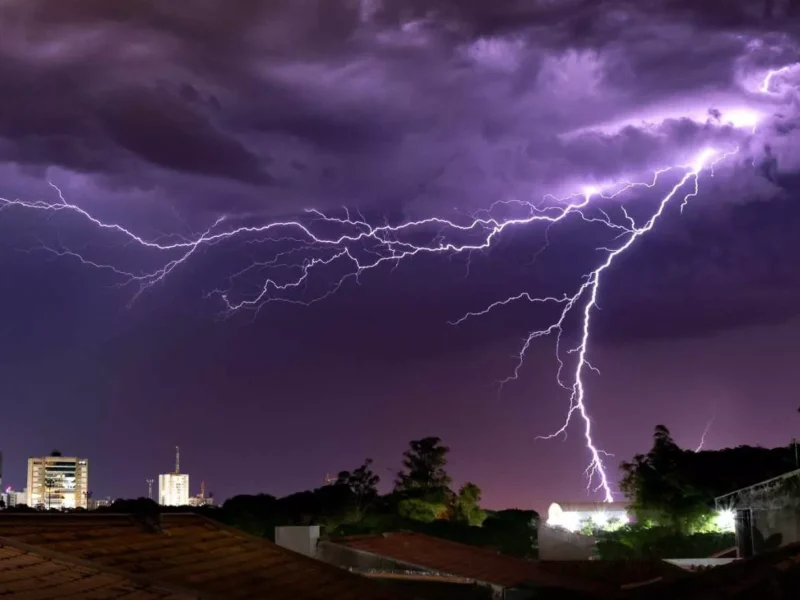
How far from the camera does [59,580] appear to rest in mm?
7250

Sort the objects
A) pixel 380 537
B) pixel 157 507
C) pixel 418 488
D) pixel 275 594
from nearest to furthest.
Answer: pixel 275 594 < pixel 157 507 < pixel 380 537 < pixel 418 488

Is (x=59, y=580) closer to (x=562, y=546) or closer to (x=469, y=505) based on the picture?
(x=562, y=546)

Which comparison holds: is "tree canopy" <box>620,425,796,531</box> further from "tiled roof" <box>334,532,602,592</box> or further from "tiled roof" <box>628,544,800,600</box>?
"tiled roof" <box>628,544,800,600</box>

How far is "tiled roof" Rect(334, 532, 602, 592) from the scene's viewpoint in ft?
57.2

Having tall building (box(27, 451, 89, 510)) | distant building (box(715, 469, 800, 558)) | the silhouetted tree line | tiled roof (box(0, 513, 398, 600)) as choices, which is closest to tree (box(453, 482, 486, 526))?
the silhouetted tree line

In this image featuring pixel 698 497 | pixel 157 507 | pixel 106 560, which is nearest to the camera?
pixel 106 560

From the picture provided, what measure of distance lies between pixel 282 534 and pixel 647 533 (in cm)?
2254

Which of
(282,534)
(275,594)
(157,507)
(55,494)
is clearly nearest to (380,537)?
(282,534)

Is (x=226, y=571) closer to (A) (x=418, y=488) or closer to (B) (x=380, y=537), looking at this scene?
(B) (x=380, y=537)

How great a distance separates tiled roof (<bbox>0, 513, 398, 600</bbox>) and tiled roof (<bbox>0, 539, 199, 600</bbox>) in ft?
1.48

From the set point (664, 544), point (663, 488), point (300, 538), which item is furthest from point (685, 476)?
point (300, 538)

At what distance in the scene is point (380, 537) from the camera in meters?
22.1

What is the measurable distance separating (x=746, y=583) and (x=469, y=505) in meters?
42.4

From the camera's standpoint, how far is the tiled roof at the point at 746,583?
7.16m
